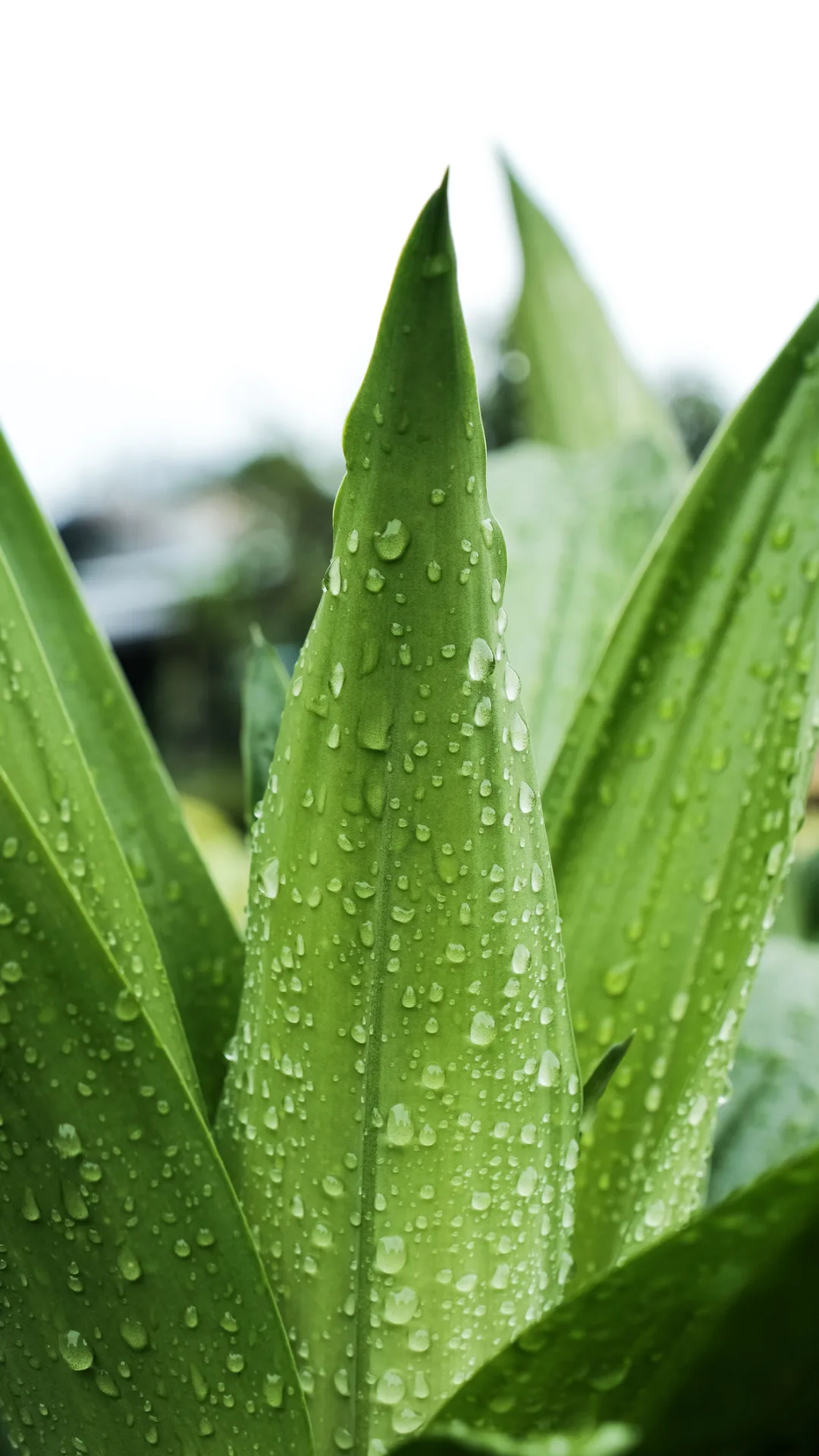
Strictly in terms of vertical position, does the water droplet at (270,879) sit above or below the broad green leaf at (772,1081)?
above

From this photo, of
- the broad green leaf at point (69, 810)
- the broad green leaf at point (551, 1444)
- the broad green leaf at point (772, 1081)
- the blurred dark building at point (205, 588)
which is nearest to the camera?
the broad green leaf at point (551, 1444)

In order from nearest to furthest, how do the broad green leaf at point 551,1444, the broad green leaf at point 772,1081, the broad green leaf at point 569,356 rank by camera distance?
1. the broad green leaf at point 551,1444
2. the broad green leaf at point 772,1081
3. the broad green leaf at point 569,356

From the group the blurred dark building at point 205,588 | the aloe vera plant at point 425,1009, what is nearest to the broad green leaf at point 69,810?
the aloe vera plant at point 425,1009

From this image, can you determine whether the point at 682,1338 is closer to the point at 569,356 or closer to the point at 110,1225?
the point at 110,1225

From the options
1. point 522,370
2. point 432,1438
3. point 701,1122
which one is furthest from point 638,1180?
point 522,370

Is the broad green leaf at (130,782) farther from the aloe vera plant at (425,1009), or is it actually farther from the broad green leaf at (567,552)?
the broad green leaf at (567,552)

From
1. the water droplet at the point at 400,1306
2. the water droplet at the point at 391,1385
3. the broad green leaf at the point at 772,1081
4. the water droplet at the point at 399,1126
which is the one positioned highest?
the water droplet at the point at 399,1126

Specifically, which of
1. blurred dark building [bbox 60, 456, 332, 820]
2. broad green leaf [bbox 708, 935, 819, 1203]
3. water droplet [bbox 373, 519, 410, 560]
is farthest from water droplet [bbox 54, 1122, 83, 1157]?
blurred dark building [bbox 60, 456, 332, 820]
